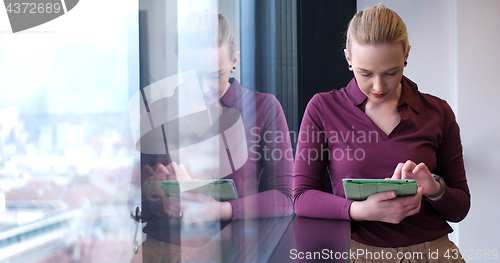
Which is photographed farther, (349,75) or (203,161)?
(349,75)

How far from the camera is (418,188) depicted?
3.16 ft

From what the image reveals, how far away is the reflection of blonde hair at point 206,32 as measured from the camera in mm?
528

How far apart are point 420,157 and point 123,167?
2.94 feet

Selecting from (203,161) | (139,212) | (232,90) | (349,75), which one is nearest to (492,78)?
(349,75)

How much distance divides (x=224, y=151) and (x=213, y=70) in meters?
0.16

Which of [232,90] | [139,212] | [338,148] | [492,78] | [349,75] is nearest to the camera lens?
[139,212]

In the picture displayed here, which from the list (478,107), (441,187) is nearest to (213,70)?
(441,187)

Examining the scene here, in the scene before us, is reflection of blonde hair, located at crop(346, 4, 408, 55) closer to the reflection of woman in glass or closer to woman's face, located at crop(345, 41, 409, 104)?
woman's face, located at crop(345, 41, 409, 104)

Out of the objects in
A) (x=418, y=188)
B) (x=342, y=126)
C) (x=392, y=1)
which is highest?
(x=392, y=1)

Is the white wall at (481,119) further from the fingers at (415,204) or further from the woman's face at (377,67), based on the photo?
the fingers at (415,204)

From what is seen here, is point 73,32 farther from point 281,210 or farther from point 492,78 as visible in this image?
point 492,78

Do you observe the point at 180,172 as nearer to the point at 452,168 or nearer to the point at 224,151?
the point at 224,151

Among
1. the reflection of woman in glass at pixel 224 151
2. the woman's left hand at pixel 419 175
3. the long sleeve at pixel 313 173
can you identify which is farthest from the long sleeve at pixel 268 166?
the woman's left hand at pixel 419 175

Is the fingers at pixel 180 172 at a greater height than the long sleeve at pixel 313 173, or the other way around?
the fingers at pixel 180 172
